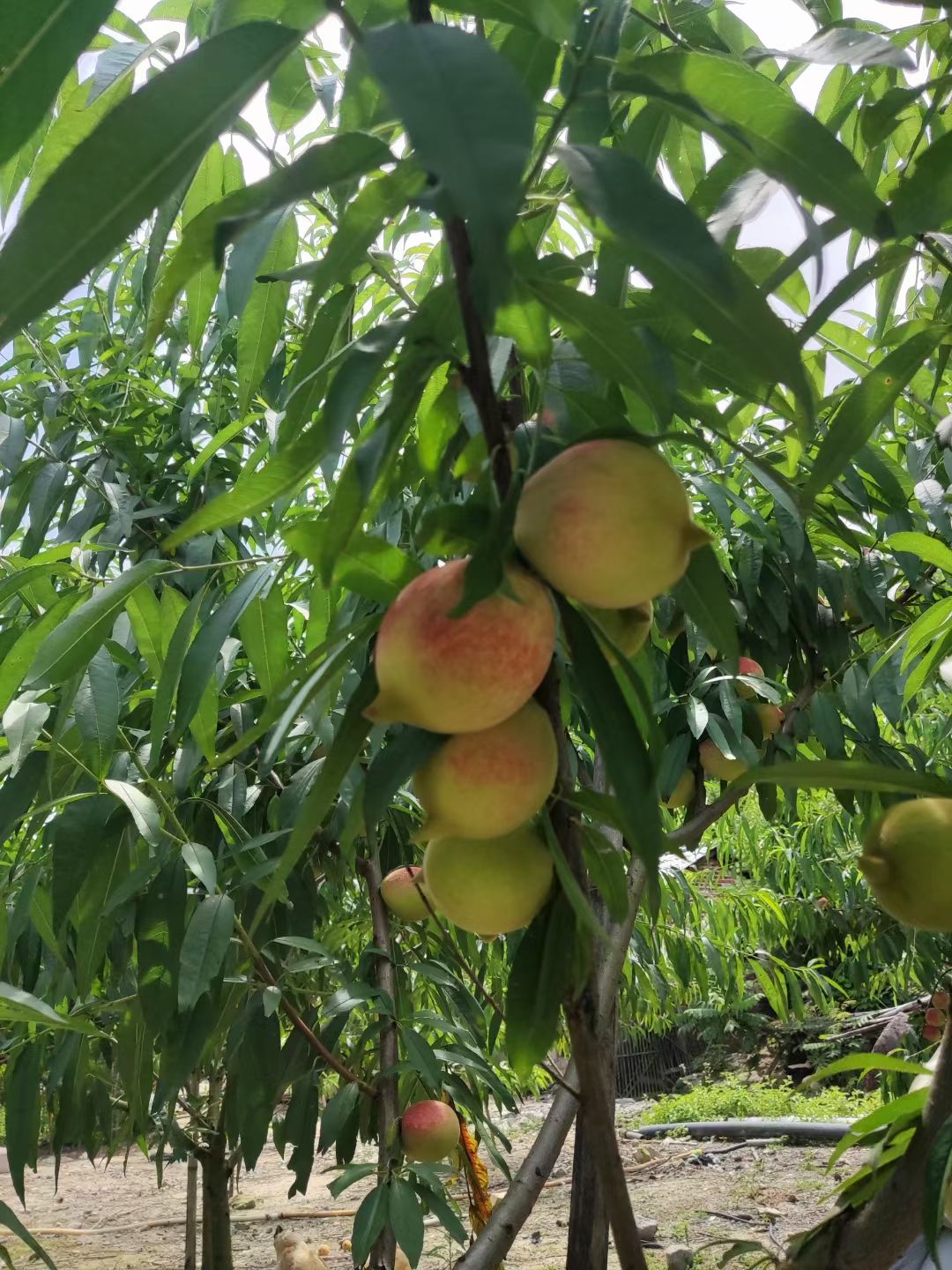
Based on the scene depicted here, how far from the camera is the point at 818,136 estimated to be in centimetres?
A: 36

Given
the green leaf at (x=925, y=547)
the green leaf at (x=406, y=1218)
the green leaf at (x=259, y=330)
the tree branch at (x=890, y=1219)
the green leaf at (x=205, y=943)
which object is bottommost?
the green leaf at (x=406, y=1218)

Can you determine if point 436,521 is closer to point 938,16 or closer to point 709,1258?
point 938,16

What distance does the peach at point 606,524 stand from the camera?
15.0 inches

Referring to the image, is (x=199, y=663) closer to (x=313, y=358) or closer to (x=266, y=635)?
(x=266, y=635)

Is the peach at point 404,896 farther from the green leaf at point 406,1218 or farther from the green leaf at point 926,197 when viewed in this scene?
the green leaf at point 926,197

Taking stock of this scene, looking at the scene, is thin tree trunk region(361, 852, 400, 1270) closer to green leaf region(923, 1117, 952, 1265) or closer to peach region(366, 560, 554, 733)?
green leaf region(923, 1117, 952, 1265)

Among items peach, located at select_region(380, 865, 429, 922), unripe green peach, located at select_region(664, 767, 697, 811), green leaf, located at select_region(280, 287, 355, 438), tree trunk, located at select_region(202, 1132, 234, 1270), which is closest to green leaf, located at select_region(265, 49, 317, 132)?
green leaf, located at select_region(280, 287, 355, 438)

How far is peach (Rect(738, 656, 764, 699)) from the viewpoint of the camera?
1.36 m

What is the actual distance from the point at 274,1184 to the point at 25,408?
399 centimetres

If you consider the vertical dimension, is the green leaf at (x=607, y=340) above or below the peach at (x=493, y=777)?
above

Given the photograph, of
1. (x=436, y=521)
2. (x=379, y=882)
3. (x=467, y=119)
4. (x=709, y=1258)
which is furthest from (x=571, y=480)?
(x=709, y=1258)

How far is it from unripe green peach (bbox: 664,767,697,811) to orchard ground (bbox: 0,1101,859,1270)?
1.68m

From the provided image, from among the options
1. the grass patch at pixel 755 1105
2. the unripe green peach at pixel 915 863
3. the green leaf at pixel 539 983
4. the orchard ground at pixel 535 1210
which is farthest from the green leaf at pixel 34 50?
the grass patch at pixel 755 1105

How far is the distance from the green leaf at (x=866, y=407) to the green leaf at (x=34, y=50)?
1.03 ft
